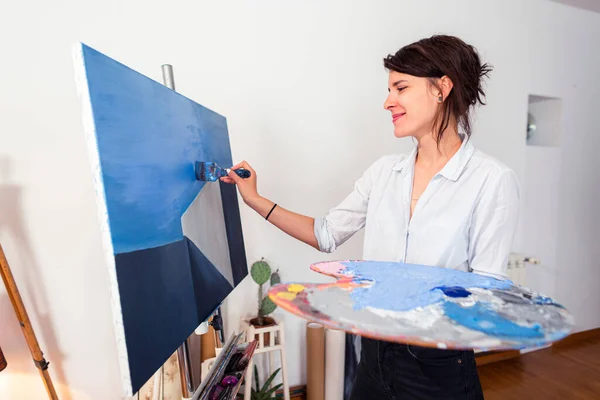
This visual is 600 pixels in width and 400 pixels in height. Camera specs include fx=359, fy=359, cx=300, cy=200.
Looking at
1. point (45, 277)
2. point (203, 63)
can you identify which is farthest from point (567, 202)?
point (45, 277)

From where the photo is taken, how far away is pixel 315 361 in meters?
1.76

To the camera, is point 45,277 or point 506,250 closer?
point 506,250

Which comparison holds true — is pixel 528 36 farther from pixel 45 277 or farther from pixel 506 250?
pixel 45 277

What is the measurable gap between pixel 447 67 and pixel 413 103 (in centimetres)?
12

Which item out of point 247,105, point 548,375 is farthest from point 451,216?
point 548,375

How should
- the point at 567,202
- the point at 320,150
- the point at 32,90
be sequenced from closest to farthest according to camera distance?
the point at 32,90, the point at 320,150, the point at 567,202

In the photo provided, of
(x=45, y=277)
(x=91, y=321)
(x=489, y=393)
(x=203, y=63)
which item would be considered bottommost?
(x=489, y=393)

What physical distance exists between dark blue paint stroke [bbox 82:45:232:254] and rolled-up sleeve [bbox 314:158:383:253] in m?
0.44

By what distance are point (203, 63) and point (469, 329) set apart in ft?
4.96

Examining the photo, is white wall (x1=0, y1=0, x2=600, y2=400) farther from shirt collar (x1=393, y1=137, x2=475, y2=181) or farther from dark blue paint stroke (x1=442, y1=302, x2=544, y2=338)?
dark blue paint stroke (x1=442, y1=302, x2=544, y2=338)

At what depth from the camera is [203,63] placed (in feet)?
5.28

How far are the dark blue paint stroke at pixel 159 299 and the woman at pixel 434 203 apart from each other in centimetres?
32

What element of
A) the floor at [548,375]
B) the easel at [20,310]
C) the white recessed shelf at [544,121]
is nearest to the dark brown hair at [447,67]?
the easel at [20,310]

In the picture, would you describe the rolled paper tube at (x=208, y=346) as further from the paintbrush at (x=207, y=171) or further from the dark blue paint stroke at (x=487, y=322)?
the dark blue paint stroke at (x=487, y=322)
